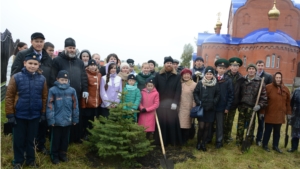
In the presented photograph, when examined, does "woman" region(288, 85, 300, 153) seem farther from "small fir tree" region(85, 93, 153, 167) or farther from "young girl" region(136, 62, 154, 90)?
"small fir tree" region(85, 93, 153, 167)

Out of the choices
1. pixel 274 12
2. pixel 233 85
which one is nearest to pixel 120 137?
pixel 233 85

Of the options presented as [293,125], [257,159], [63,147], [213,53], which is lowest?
[257,159]

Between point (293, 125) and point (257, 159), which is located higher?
point (293, 125)

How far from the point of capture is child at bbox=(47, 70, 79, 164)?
164 inches

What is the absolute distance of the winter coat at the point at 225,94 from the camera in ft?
19.0

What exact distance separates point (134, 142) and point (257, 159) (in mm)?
2933

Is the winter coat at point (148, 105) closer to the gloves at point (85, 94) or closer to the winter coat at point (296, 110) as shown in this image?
the gloves at point (85, 94)

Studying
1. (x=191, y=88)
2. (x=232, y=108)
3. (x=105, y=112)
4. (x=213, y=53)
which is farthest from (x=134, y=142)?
(x=213, y=53)

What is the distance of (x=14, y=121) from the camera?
373 cm

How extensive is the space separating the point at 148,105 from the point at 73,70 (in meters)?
1.81

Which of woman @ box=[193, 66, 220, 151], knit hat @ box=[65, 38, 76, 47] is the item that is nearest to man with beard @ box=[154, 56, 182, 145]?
woman @ box=[193, 66, 220, 151]

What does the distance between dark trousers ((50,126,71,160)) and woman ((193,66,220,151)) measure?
2947 millimetres

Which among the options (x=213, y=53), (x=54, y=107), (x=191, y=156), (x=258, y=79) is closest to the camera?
Answer: (x=54, y=107)

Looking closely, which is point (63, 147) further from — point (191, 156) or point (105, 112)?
point (191, 156)
